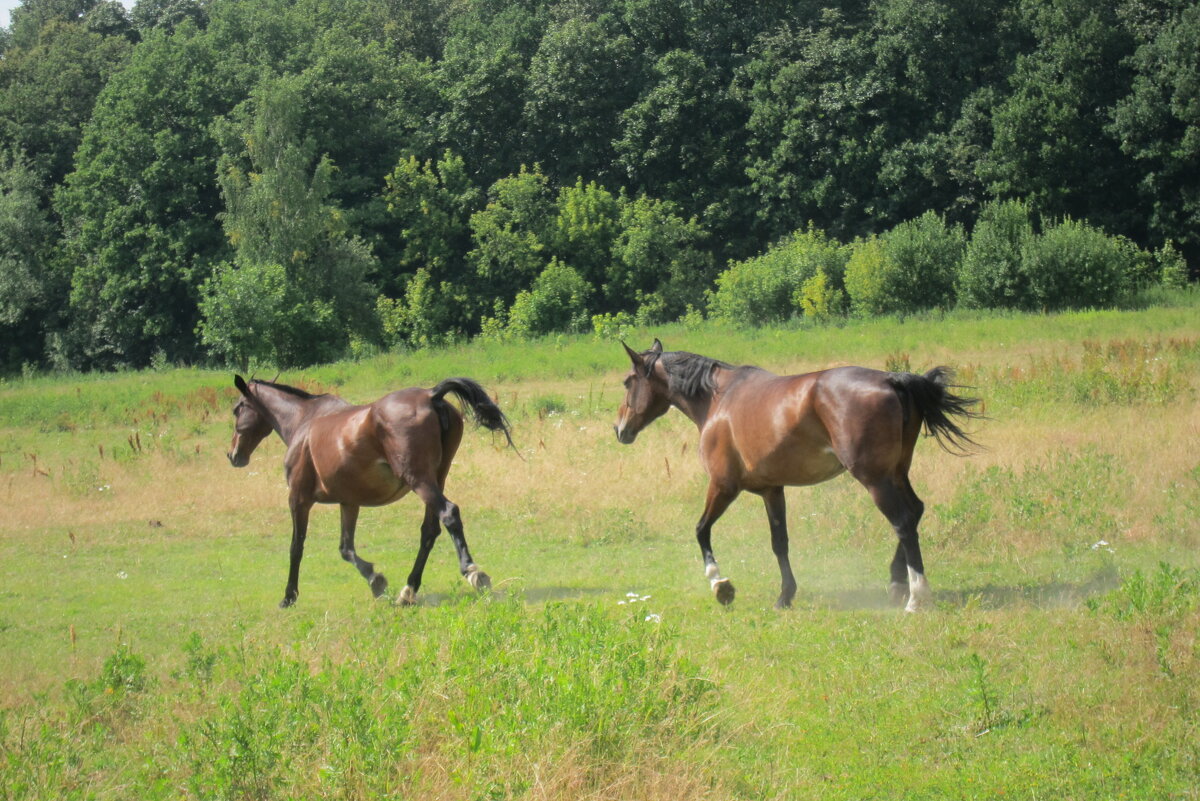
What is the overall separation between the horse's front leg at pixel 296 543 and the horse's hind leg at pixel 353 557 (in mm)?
374

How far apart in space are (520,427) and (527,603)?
9.74 m

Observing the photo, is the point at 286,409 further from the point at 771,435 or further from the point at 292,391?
the point at 771,435

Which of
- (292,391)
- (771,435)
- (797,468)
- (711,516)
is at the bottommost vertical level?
(711,516)

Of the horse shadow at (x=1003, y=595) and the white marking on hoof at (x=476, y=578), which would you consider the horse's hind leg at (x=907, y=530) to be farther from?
the white marking on hoof at (x=476, y=578)

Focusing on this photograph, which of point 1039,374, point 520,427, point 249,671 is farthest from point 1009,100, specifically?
A: point 249,671

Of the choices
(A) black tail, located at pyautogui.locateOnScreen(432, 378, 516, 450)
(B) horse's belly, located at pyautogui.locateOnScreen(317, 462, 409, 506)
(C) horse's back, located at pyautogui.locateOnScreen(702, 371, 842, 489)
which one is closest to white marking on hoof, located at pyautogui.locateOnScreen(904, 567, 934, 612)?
(C) horse's back, located at pyautogui.locateOnScreen(702, 371, 842, 489)

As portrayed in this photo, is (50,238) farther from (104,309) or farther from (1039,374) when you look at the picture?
(1039,374)

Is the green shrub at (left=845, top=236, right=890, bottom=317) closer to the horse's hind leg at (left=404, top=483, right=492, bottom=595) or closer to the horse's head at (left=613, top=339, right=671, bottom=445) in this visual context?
the horse's head at (left=613, top=339, right=671, bottom=445)

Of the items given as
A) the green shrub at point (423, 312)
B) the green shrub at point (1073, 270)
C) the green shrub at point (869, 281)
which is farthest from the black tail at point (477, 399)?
the green shrub at point (423, 312)

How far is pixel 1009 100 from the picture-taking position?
41.4 meters

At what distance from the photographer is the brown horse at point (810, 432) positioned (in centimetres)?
880

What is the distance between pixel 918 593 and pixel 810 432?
1.48 metres

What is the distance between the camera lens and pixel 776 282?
39.7m

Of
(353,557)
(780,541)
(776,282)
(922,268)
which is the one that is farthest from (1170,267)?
(353,557)
